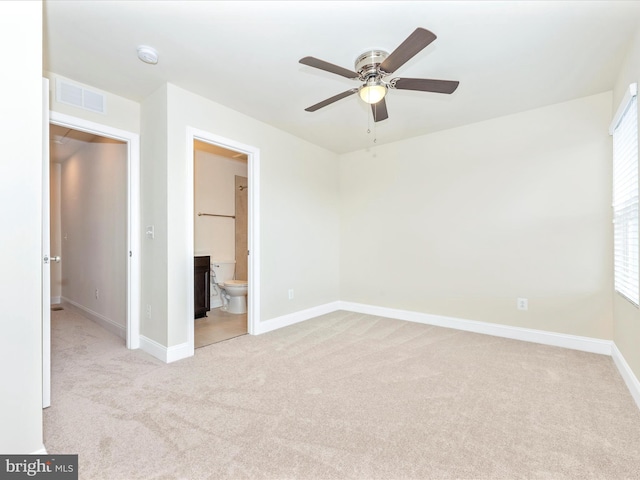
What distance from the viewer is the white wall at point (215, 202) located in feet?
15.9

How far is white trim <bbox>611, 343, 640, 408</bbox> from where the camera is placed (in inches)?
81.7

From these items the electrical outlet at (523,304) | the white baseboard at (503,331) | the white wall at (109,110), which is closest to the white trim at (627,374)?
the white baseboard at (503,331)

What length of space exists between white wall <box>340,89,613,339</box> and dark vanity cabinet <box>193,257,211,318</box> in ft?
6.81

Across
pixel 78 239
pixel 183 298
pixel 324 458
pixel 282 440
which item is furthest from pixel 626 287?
pixel 78 239

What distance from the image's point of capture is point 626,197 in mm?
2457

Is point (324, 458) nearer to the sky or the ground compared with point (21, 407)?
nearer to the ground

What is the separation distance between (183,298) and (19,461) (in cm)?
159

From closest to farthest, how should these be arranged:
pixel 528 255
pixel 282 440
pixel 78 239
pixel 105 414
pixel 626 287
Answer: pixel 282 440 → pixel 105 414 → pixel 626 287 → pixel 528 255 → pixel 78 239

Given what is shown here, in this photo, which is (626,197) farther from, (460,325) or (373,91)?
(373,91)

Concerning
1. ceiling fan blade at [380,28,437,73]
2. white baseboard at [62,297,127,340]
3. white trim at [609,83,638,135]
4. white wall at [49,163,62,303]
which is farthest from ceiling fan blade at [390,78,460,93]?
white wall at [49,163,62,303]

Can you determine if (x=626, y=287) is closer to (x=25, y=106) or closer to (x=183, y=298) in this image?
(x=183, y=298)

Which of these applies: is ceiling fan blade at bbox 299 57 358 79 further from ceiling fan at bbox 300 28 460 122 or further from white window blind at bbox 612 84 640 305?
white window blind at bbox 612 84 640 305

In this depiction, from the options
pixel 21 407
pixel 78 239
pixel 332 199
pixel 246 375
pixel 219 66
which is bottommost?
pixel 246 375

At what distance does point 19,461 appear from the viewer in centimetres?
139
